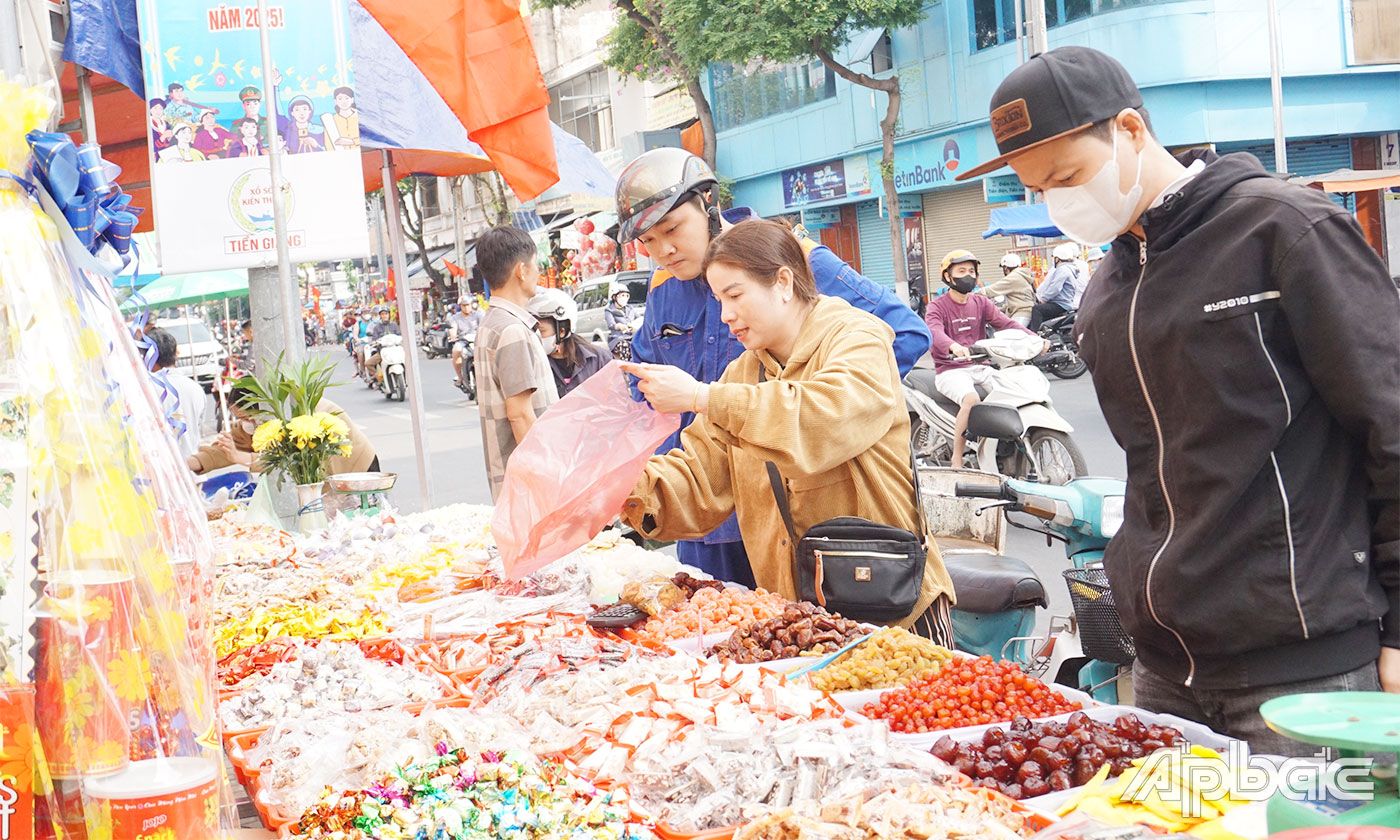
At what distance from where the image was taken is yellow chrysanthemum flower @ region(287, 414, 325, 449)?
507 centimetres

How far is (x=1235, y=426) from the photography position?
1.91 meters

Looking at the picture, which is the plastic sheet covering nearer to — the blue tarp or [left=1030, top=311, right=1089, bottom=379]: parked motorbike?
[left=1030, top=311, right=1089, bottom=379]: parked motorbike

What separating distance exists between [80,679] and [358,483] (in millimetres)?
3918

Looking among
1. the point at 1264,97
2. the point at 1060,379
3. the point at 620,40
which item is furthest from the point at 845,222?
the point at 1060,379

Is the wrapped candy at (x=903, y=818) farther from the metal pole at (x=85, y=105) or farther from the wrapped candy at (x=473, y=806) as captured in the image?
the metal pole at (x=85, y=105)

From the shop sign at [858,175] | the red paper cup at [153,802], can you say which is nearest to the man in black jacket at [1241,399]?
the red paper cup at [153,802]

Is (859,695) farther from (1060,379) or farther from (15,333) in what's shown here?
(1060,379)

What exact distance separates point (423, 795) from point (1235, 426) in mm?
1433

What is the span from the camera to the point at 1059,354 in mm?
14250

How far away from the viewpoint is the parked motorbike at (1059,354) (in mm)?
14445

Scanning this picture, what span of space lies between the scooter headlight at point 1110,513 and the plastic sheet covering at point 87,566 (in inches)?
104

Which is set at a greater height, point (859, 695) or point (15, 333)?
point (15, 333)

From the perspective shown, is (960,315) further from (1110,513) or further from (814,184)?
(814,184)

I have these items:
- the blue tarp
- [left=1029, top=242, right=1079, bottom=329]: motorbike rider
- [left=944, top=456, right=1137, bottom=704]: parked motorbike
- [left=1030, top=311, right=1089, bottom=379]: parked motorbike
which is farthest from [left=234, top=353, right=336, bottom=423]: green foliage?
the blue tarp
